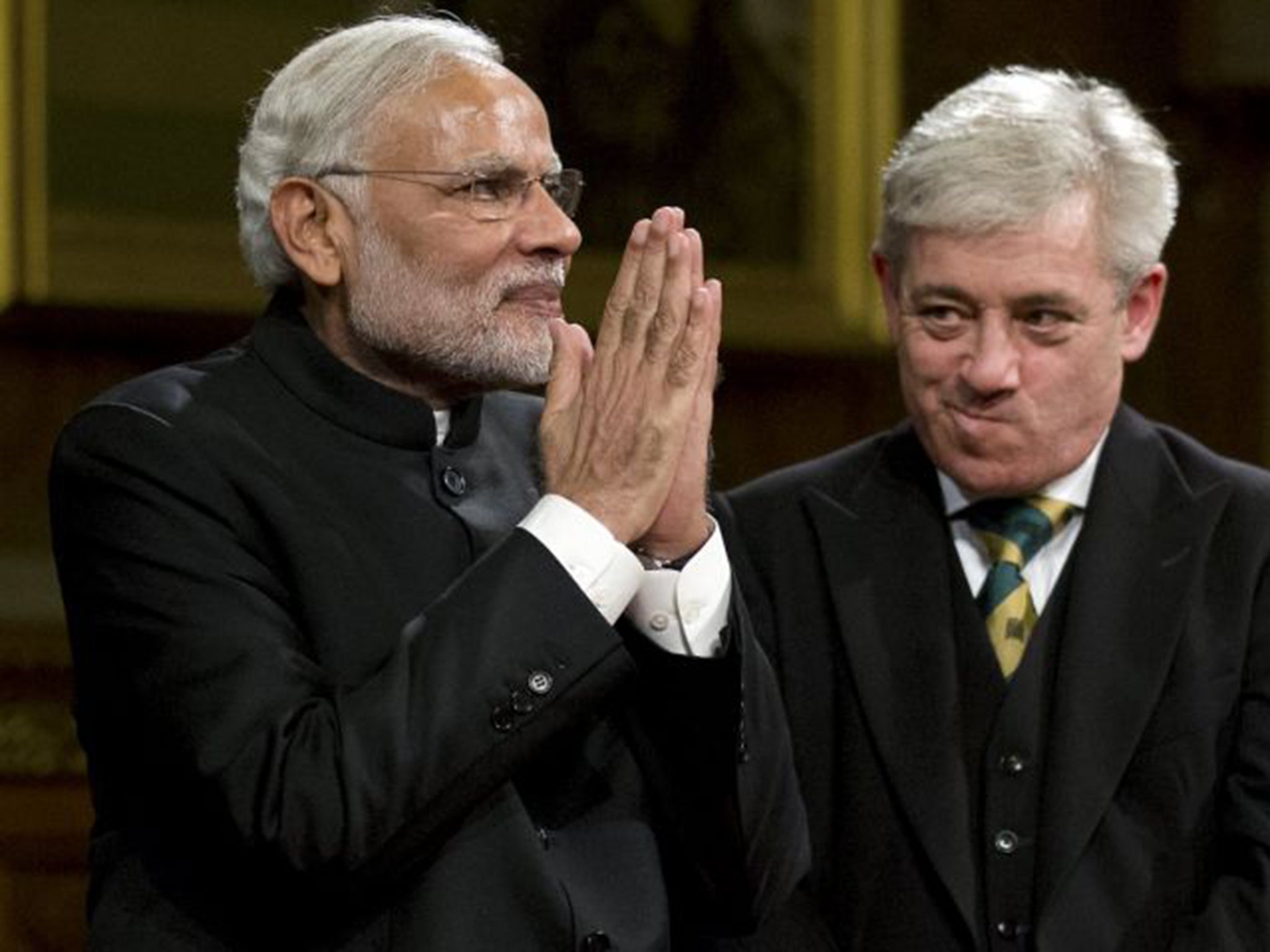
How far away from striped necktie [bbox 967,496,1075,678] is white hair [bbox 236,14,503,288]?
847mm

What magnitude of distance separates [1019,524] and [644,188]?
2075 mm

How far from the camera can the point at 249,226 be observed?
2.91 meters

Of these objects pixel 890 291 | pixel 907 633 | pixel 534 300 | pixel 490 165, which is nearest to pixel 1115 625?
pixel 907 633

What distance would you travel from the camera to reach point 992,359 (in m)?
3.13

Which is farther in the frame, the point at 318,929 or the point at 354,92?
the point at 354,92

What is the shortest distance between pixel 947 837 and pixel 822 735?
8.4 inches

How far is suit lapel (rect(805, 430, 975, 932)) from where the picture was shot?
3049 millimetres

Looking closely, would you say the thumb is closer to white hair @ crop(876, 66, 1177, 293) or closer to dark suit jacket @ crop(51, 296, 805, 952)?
dark suit jacket @ crop(51, 296, 805, 952)

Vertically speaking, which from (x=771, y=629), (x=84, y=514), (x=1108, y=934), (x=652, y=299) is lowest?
(x=1108, y=934)

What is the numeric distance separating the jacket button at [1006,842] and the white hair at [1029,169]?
702 mm

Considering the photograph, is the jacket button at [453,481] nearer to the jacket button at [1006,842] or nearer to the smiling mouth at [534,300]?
the smiling mouth at [534,300]

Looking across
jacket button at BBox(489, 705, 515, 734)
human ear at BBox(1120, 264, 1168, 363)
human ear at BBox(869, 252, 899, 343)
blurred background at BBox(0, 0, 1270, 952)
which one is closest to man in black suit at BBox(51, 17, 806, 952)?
jacket button at BBox(489, 705, 515, 734)

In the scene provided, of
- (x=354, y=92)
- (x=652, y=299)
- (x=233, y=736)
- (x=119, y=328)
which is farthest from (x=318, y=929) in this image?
(x=119, y=328)

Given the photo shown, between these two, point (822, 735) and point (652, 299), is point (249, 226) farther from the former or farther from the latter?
point (822, 735)
